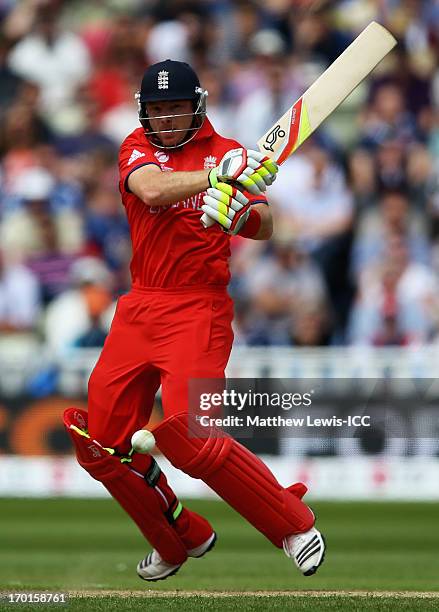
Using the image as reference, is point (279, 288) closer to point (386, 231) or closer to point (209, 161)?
point (386, 231)

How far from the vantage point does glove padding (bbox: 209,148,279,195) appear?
4.39 metres

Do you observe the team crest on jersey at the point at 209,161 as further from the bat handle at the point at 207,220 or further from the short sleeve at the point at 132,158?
the bat handle at the point at 207,220

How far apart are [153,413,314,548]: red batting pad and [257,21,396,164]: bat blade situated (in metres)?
1.08

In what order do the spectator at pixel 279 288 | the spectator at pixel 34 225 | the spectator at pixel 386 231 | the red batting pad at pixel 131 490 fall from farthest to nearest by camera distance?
the spectator at pixel 34 225, the spectator at pixel 386 231, the spectator at pixel 279 288, the red batting pad at pixel 131 490

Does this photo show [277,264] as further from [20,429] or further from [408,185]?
[20,429]

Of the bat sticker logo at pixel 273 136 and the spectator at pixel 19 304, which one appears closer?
the bat sticker logo at pixel 273 136

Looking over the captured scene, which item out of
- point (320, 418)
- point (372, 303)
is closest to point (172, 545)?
point (320, 418)

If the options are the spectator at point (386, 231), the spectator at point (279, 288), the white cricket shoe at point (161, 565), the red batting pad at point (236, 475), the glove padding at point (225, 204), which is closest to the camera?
the glove padding at point (225, 204)

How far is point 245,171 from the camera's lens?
4402mm

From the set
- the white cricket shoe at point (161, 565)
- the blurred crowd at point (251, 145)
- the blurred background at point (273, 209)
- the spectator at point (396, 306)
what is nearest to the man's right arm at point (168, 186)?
the white cricket shoe at point (161, 565)

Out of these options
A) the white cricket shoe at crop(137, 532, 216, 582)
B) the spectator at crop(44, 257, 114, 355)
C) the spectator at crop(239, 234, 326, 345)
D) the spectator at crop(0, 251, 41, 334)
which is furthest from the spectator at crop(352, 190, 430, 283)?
the white cricket shoe at crop(137, 532, 216, 582)

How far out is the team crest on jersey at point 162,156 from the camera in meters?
4.73

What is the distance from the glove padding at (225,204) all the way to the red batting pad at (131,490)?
95 centimetres

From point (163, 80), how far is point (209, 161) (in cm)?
33
